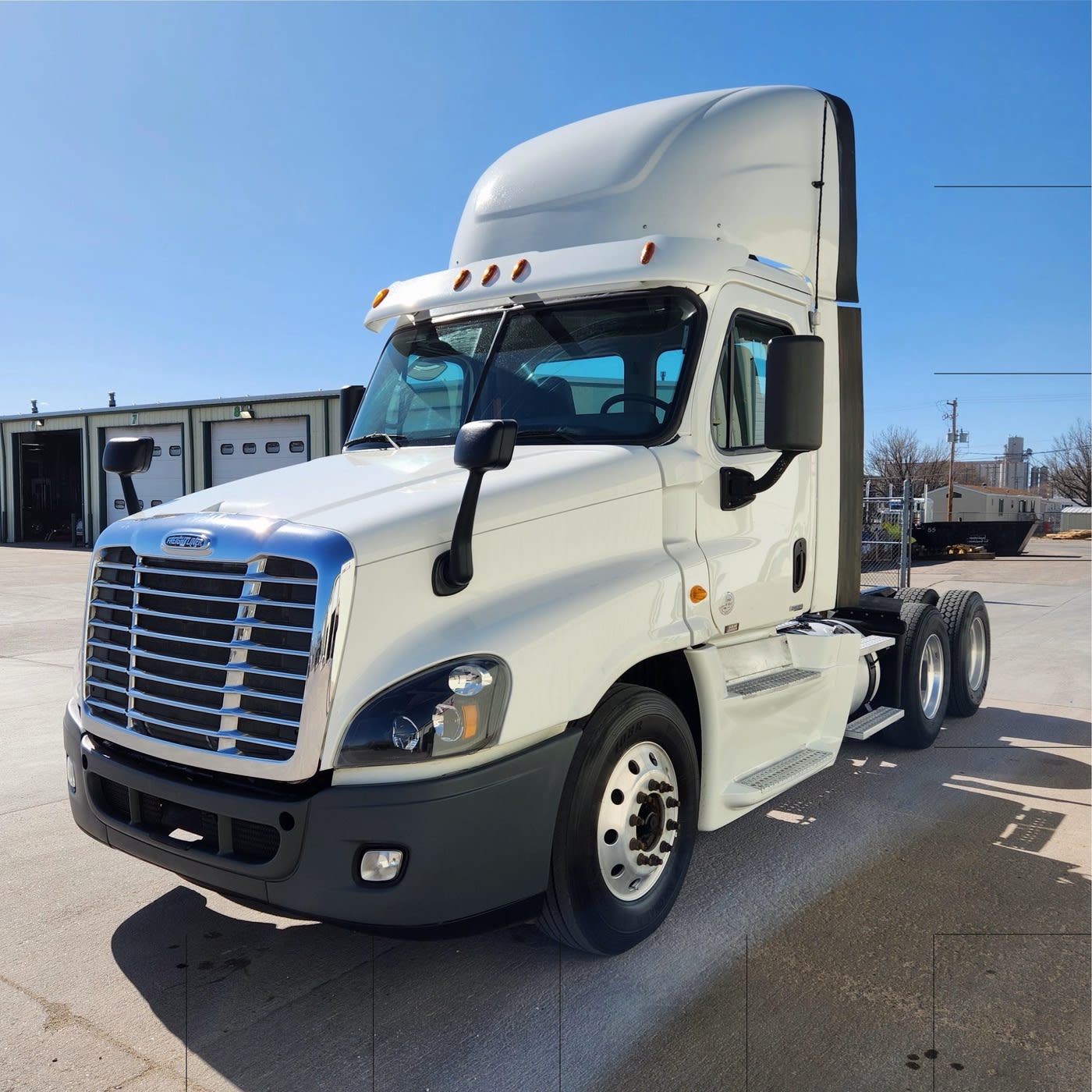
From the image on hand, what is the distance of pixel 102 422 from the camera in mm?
37500

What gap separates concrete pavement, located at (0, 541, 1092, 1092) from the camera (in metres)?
3.05

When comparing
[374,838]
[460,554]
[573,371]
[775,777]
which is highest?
[573,371]

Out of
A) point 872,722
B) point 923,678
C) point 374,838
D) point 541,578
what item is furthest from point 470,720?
point 923,678

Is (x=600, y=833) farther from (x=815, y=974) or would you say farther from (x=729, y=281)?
(x=729, y=281)

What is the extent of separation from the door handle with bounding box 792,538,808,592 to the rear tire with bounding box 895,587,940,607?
2.81 meters

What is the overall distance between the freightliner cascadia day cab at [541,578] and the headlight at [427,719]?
0.04 ft

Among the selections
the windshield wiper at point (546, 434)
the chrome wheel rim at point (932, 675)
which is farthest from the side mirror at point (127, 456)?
the chrome wheel rim at point (932, 675)

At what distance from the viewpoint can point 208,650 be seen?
128 inches

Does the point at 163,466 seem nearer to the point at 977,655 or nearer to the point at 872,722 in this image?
the point at 977,655

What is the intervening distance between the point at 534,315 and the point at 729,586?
154cm

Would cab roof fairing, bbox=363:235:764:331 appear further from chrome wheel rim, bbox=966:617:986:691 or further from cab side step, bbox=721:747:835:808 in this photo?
chrome wheel rim, bbox=966:617:986:691

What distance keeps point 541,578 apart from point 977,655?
604 cm

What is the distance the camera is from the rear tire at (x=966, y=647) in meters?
7.64

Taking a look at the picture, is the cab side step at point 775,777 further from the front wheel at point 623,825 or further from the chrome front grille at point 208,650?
the chrome front grille at point 208,650
